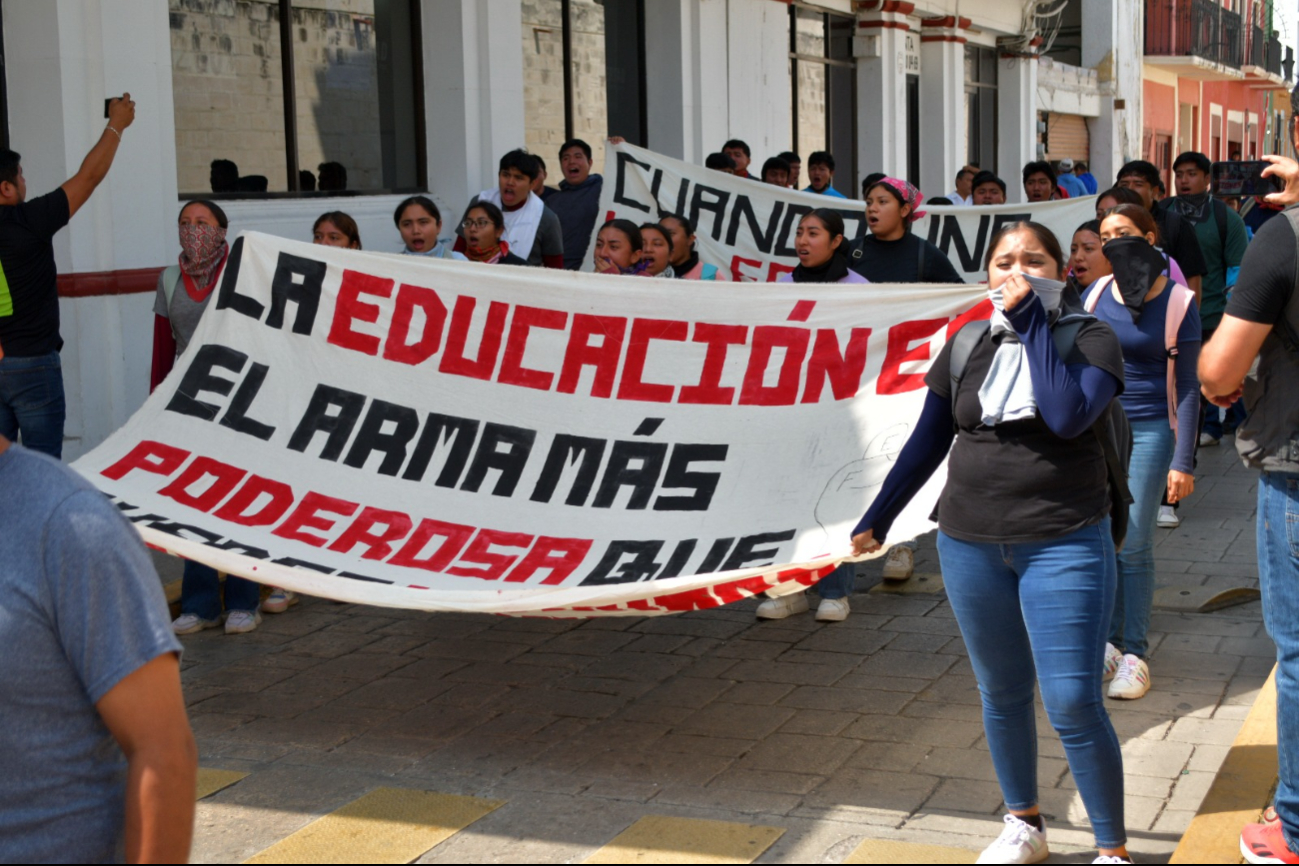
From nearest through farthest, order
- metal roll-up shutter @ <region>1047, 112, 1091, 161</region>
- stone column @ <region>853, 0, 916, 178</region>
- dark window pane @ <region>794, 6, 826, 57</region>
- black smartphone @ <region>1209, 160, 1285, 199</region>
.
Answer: black smartphone @ <region>1209, 160, 1285, 199</region> < dark window pane @ <region>794, 6, 826, 57</region> < stone column @ <region>853, 0, 916, 178</region> < metal roll-up shutter @ <region>1047, 112, 1091, 161</region>

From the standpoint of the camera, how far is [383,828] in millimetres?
4730

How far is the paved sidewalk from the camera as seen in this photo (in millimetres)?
4789

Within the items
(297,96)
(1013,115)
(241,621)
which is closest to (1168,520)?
(241,621)

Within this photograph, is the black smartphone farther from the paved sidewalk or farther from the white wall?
the white wall

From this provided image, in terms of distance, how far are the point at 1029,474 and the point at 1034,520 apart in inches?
4.8

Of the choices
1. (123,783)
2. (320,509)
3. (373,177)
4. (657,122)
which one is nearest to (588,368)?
(320,509)

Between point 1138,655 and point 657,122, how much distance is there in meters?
10.1

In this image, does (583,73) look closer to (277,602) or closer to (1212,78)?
(277,602)

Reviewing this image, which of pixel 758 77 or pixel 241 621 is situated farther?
pixel 758 77

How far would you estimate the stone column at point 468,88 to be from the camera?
12.1 m

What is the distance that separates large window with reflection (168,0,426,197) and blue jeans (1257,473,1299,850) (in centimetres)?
A: 785

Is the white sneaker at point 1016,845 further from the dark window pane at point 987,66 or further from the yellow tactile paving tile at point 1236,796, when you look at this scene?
the dark window pane at point 987,66

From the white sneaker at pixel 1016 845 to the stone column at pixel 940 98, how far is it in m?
18.6

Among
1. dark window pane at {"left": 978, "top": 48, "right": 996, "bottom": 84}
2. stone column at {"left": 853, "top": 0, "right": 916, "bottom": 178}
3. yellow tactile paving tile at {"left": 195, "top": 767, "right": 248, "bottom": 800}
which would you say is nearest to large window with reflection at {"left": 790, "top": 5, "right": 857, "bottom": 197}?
stone column at {"left": 853, "top": 0, "right": 916, "bottom": 178}
